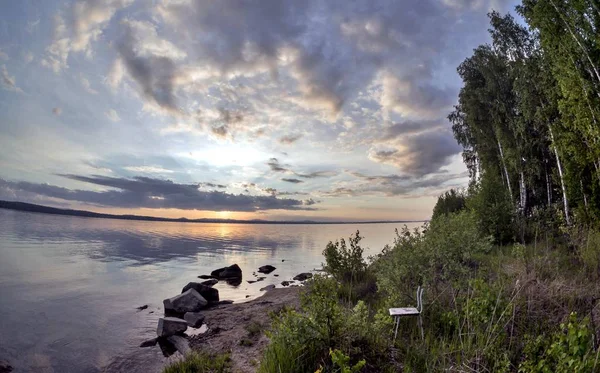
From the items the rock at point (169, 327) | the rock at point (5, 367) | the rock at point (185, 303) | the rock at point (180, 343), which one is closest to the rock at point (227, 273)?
the rock at point (185, 303)

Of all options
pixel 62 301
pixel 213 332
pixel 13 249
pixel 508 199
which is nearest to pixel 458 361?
pixel 213 332

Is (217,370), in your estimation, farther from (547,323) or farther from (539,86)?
(539,86)

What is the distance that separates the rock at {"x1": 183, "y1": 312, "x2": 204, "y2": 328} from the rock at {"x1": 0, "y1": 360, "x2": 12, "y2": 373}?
17.4 ft

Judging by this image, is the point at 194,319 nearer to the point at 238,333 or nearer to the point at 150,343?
the point at 150,343

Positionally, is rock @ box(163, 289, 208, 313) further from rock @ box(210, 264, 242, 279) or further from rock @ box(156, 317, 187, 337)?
rock @ box(210, 264, 242, 279)

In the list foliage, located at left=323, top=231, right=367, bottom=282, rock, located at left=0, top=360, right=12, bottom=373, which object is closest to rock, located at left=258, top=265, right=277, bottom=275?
foliage, located at left=323, top=231, right=367, bottom=282

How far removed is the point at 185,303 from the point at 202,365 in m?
8.35

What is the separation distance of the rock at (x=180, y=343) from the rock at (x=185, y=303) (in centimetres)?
380

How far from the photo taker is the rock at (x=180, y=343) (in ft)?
32.1

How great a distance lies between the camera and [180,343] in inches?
406

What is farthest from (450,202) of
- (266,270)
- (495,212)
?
(266,270)

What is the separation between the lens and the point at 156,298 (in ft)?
57.8

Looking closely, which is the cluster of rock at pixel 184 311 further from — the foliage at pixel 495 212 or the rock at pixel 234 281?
the foliage at pixel 495 212

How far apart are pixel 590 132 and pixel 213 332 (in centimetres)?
1814
